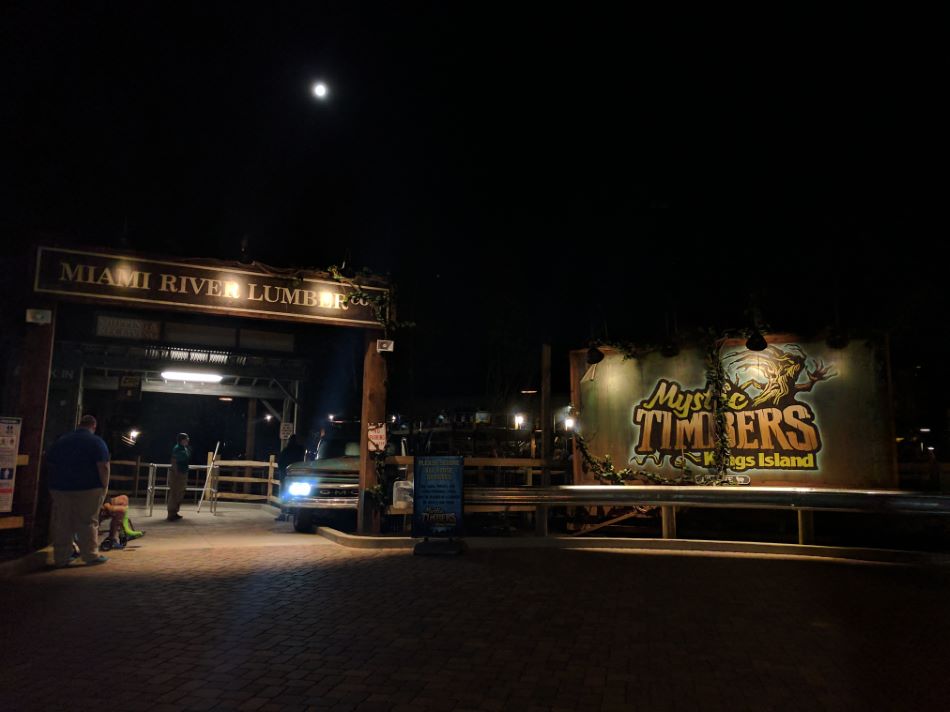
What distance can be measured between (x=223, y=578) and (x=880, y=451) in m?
11.3

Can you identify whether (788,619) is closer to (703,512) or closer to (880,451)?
(880,451)

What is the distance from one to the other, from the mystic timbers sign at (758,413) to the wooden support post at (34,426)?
10.2 m

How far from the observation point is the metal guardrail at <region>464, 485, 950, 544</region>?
10195 millimetres

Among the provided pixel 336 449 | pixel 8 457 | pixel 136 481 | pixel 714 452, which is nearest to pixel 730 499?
pixel 714 452

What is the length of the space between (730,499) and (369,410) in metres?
6.80

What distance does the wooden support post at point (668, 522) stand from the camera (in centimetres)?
1190

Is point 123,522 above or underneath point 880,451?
underneath

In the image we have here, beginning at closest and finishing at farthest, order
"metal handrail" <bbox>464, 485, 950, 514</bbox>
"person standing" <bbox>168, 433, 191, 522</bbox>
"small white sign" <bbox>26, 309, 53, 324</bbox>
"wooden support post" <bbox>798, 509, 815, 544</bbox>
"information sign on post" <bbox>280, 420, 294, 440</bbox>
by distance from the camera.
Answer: "metal handrail" <bbox>464, 485, 950, 514</bbox>
"small white sign" <bbox>26, 309, 53, 324</bbox>
"wooden support post" <bbox>798, 509, 815, 544</bbox>
"person standing" <bbox>168, 433, 191, 522</bbox>
"information sign on post" <bbox>280, 420, 294, 440</bbox>

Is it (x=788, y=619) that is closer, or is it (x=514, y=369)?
(x=788, y=619)

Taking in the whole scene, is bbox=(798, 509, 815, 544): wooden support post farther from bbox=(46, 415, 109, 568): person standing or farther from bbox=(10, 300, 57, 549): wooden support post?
bbox=(10, 300, 57, 549): wooden support post

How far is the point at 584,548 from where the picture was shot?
11.5m

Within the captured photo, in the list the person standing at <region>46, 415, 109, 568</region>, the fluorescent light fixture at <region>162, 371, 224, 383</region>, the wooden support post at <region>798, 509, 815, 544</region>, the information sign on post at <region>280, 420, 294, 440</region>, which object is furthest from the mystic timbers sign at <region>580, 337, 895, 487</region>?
the fluorescent light fixture at <region>162, 371, 224, 383</region>

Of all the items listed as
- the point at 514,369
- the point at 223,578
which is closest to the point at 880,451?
the point at 223,578

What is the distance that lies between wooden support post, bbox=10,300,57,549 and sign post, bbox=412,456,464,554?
585 cm
